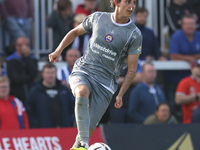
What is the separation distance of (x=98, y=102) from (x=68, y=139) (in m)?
2.40

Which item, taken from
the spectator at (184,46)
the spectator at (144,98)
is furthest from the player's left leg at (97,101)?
the spectator at (184,46)

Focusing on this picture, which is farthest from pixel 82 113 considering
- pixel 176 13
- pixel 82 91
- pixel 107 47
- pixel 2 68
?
pixel 176 13

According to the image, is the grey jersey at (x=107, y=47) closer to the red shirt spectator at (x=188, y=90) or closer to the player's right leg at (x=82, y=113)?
the player's right leg at (x=82, y=113)

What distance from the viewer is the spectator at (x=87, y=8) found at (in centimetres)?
1237

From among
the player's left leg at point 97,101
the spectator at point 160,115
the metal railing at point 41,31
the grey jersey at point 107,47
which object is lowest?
the spectator at point 160,115

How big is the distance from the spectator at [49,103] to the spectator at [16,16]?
1.87 metres

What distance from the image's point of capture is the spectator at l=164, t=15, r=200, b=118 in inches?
485

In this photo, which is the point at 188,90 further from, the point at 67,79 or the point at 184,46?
the point at 67,79

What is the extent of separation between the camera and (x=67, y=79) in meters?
11.3

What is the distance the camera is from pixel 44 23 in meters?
13.4

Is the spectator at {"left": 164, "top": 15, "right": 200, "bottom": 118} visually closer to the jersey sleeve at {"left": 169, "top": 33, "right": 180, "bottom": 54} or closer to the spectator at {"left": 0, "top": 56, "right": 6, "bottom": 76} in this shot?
the jersey sleeve at {"left": 169, "top": 33, "right": 180, "bottom": 54}

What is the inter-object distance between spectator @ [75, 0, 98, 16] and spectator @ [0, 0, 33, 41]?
1.06m

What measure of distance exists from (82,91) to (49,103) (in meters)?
3.46

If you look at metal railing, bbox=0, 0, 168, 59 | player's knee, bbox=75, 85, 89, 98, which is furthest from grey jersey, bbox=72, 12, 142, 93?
metal railing, bbox=0, 0, 168, 59
